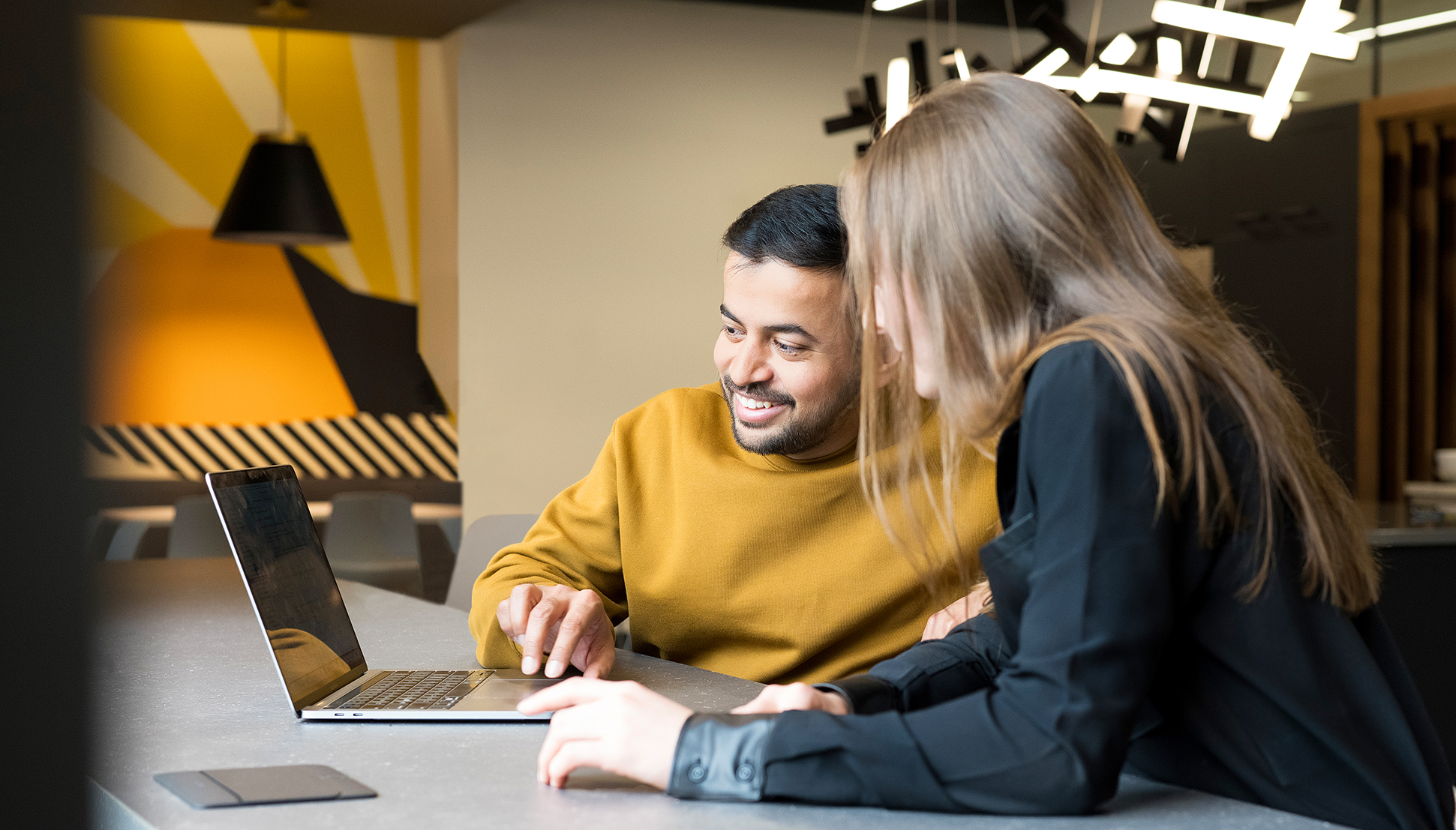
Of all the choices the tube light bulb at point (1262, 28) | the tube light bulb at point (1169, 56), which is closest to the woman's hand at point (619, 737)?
the tube light bulb at point (1262, 28)

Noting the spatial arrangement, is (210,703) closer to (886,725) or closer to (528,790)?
(528,790)

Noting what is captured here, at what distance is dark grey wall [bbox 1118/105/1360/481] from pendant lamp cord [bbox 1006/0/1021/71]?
1020mm

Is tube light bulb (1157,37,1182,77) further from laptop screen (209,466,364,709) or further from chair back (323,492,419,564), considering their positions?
chair back (323,492,419,564)

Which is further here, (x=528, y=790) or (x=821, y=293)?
(x=821, y=293)

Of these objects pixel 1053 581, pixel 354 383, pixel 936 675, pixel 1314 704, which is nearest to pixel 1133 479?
pixel 1053 581

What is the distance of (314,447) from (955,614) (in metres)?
3.81

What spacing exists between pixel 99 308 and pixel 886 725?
67 cm

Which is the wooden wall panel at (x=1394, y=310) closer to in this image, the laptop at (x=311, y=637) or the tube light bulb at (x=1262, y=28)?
the tube light bulb at (x=1262, y=28)

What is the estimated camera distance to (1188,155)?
16.6ft

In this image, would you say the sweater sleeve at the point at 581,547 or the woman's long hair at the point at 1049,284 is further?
the sweater sleeve at the point at 581,547

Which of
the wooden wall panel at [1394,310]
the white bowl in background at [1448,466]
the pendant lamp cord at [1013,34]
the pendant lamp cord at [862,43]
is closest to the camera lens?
the white bowl in background at [1448,466]

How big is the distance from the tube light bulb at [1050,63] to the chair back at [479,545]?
161 cm

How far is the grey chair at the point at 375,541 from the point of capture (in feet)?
15.0

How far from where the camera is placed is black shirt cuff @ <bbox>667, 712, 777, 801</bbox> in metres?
0.83
